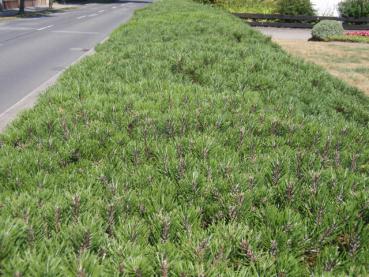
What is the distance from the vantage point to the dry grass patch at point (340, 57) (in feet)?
44.3

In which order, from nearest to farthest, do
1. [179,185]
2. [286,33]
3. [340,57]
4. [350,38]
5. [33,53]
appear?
[179,185]
[33,53]
[340,57]
[350,38]
[286,33]

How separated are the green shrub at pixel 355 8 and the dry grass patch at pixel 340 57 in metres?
9.92

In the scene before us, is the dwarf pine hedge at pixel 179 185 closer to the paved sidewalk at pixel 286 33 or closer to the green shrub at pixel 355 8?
the paved sidewalk at pixel 286 33

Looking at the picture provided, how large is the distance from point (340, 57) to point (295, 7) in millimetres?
14670

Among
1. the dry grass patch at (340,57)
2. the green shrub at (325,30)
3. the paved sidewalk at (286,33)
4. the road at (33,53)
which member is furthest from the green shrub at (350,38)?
the road at (33,53)

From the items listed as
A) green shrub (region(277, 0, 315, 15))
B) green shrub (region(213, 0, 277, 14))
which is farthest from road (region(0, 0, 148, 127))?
green shrub (region(277, 0, 315, 15))

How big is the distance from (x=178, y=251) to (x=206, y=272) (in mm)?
215

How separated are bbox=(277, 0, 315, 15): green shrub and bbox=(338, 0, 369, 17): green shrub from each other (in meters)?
2.67

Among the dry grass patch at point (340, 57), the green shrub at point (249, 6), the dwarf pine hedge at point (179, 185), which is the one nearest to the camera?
the dwarf pine hedge at point (179, 185)

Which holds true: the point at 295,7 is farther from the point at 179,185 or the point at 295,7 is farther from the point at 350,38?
the point at 179,185

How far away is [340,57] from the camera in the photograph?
17688 mm

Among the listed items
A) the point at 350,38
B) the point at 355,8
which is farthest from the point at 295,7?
the point at 350,38

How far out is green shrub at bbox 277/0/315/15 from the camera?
3067cm

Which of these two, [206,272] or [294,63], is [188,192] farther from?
[294,63]
